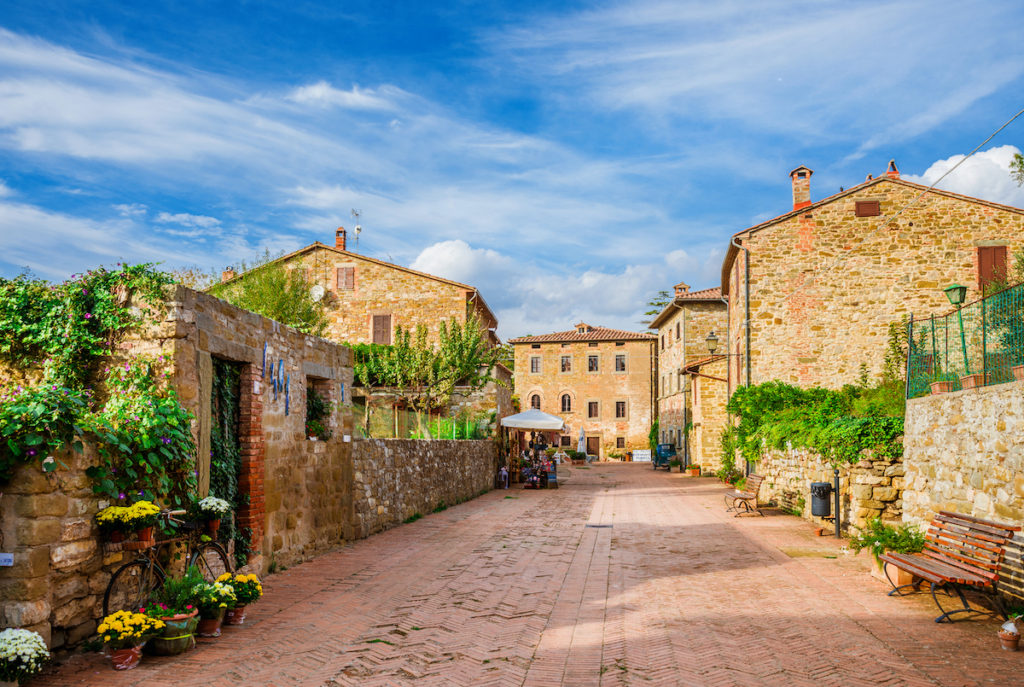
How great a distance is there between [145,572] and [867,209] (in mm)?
20376

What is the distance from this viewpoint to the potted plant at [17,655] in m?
4.22

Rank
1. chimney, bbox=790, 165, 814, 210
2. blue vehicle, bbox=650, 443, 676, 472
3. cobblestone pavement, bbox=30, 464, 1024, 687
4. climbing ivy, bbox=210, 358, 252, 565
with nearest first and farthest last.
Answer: cobblestone pavement, bbox=30, 464, 1024, 687 < climbing ivy, bbox=210, 358, 252, 565 < chimney, bbox=790, 165, 814, 210 < blue vehicle, bbox=650, 443, 676, 472

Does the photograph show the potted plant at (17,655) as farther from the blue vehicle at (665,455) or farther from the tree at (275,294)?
the blue vehicle at (665,455)

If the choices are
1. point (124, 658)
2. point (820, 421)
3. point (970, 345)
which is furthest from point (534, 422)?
point (124, 658)

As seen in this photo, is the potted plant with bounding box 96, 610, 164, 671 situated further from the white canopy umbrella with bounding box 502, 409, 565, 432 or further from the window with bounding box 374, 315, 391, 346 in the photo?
the window with bounding box 374, 315, 391, 346

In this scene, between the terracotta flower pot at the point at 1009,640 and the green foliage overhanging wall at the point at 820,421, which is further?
the green foliage overhanging wall at the point at 820,421

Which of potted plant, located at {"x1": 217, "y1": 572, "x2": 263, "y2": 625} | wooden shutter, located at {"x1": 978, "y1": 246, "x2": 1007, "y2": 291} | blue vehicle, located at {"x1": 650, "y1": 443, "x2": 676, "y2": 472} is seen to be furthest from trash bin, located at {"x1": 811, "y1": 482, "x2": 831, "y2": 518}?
blue vehicle, located at {"x1": 650, "y1": 443, "x2": 676, "y2": 472}

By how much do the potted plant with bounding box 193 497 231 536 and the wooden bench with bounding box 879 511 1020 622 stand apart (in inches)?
238

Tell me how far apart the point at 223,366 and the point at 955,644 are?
22.7 ft

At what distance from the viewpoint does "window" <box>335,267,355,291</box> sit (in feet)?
86.1

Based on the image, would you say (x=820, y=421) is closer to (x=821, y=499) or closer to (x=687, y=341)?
(x=821, y=499)

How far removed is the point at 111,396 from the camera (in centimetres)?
644

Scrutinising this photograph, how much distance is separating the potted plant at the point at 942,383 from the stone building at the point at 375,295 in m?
18.0

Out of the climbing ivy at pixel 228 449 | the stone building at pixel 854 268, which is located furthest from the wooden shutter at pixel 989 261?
the climbing ivy at pixel 228 449
